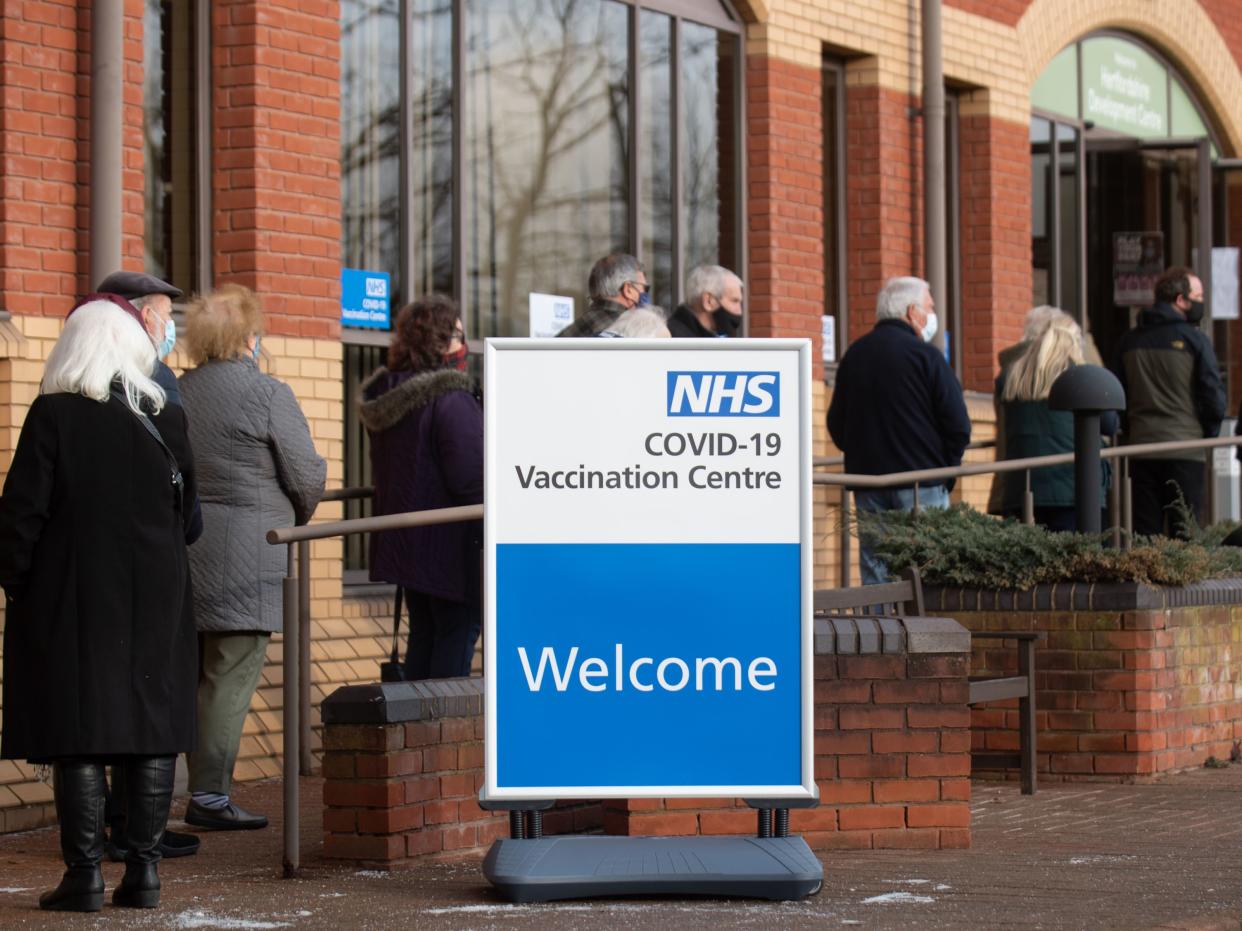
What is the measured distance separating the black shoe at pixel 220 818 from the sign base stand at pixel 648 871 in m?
1.63

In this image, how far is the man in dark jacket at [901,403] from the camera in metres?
10.4

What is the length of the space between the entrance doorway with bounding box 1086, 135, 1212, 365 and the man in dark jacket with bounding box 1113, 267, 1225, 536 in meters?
5.15

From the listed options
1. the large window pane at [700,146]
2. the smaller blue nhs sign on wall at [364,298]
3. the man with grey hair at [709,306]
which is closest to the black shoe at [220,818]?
the man with grey hair at [709,306]

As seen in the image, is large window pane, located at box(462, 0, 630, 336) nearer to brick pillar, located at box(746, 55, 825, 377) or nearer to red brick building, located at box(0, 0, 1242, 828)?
red brick building, located at box(0, 0, 1242, 828)

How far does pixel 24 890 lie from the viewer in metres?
6.64

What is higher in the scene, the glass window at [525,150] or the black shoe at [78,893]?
the glass window at [525,150]

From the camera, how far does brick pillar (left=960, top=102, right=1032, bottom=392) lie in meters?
15.8

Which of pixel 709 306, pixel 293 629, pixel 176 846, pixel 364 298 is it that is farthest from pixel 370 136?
pixel 293 629

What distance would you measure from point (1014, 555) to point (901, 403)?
1.15 metres

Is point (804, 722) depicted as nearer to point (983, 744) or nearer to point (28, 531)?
point (28, 531)

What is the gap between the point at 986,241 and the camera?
1589cm

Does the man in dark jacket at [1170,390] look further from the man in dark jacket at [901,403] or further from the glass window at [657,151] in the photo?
the glass window at [657,151]

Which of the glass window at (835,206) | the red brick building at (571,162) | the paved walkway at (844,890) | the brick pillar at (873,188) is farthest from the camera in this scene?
the glass window at (835,206)

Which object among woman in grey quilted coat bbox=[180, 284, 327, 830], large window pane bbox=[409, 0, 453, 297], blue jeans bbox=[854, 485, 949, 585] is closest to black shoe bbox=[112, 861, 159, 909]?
woman in grey quilted coat bbox=[180, 284, 327, 830]
